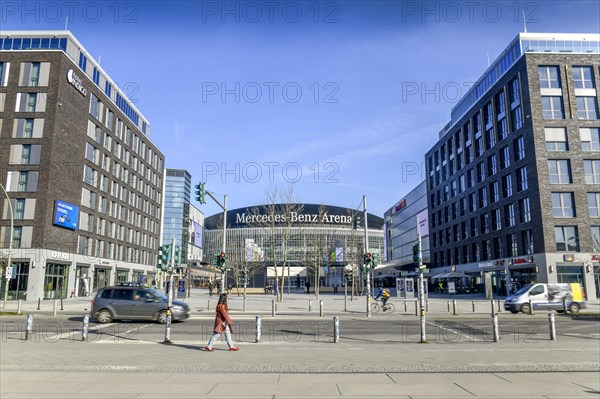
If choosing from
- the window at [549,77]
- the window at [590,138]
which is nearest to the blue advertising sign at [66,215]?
the window at [549,77]

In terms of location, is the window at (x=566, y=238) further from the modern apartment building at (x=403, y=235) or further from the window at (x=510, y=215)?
the modern apartment building at (x=403, y=235)

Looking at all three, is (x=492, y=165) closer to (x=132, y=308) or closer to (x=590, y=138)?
(x=590, y=138)

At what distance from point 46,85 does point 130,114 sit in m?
23.5

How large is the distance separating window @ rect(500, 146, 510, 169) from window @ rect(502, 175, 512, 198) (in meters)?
1.37

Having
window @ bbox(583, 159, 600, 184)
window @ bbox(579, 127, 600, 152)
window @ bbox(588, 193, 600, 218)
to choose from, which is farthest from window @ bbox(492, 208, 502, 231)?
window @ bbox(579, 127, 600, 152)

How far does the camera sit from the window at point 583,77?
49.7 m

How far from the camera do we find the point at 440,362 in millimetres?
10984

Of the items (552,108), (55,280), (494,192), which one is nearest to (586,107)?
(552,108)

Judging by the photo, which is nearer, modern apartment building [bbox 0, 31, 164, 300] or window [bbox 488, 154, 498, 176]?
modern apartment building [bbox 0, 31, 164, 300]

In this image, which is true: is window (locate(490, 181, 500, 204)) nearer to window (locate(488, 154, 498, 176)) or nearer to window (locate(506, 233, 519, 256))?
window (locate(488, 154, 498, 176))

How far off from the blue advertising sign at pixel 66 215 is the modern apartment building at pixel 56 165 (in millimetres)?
108

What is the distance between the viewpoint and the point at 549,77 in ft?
163

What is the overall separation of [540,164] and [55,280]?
5086 cm

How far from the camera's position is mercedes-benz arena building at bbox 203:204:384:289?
67.8 m
